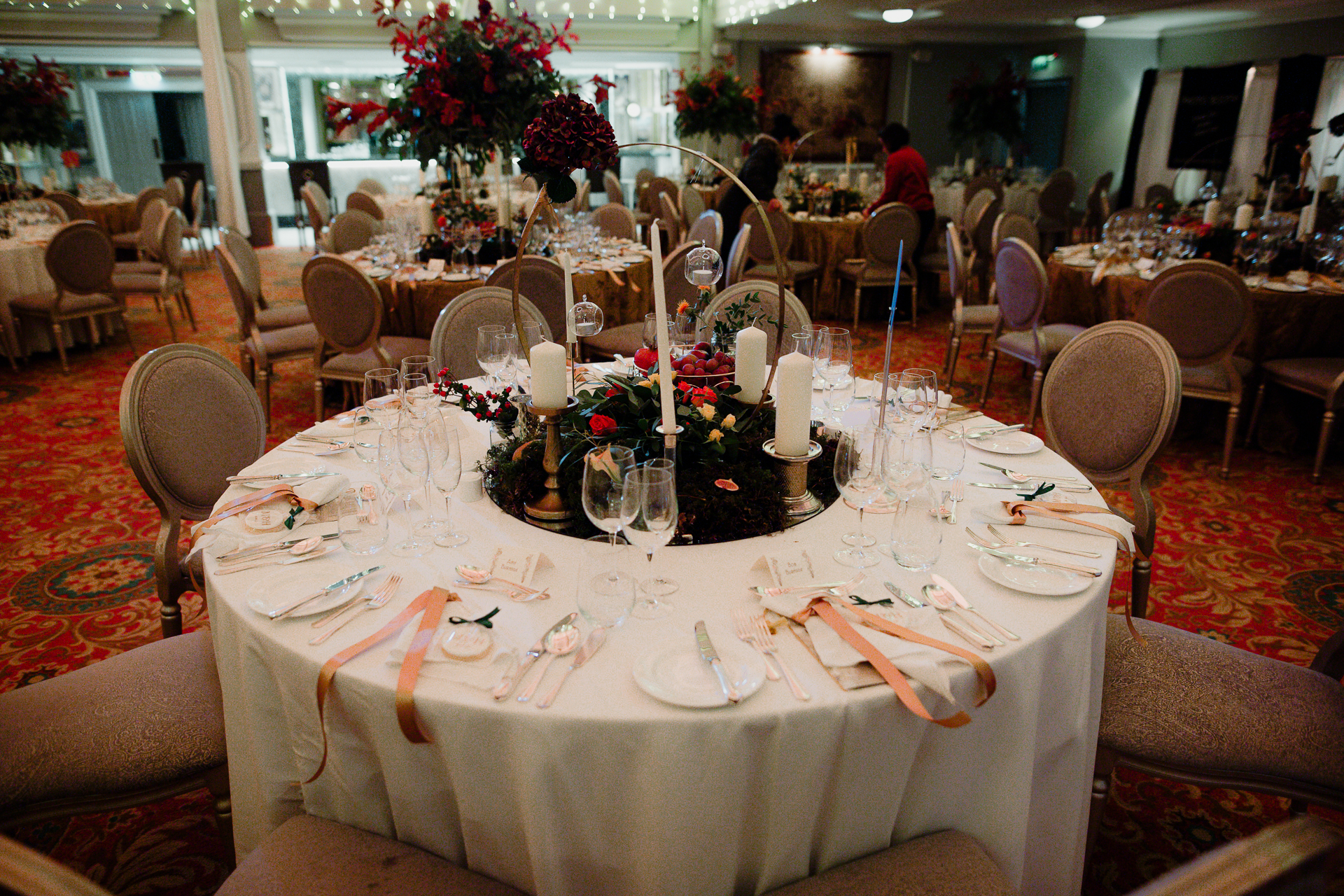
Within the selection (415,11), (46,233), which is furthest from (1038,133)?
(46,233)

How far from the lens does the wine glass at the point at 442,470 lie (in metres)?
1.52

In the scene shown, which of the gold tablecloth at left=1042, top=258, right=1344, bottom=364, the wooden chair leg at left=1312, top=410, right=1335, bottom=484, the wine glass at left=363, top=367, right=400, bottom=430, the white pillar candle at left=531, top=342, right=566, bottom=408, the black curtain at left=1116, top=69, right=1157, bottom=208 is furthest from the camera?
the black curtain at left=1116, top=69, right=1157, bottom=208

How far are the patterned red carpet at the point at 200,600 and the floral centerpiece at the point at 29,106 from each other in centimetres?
351

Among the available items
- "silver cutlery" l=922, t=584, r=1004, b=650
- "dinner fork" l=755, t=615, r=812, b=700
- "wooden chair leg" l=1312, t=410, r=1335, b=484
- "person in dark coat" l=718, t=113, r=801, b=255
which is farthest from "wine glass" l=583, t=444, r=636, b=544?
"person in dark coat" l=718, t=113, r=801, b=255

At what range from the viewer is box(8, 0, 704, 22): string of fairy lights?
1002cm

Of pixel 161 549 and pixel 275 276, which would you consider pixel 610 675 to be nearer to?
pixel 161 549

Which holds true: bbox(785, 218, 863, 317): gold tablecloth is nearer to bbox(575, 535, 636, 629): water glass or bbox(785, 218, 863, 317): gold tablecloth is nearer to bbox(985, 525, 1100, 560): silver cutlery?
bbox(985, 525, 1100, 560): silver cutlery

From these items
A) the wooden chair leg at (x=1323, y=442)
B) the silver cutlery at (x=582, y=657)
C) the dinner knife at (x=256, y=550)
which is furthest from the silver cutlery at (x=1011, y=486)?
the wooden chair leg at (x=1323, y=442)

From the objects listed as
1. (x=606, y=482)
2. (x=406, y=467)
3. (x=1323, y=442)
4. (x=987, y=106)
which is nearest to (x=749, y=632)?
(x=606, y=482)

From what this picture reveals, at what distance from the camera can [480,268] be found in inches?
181

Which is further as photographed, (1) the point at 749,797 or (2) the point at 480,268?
(2) the point at 480,268

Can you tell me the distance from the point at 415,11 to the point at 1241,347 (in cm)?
1056

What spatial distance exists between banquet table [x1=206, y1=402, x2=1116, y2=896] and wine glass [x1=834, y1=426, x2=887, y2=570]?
4 centimetres

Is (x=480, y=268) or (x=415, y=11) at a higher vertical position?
(x=415, y=11)
